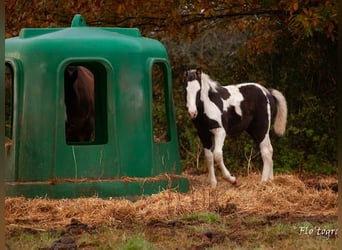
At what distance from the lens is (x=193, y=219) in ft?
18.5

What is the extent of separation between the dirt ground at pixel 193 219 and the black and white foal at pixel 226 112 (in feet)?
2.36

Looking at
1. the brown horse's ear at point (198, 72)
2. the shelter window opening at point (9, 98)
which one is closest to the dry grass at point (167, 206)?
the shelter window opening at point (9, 98)

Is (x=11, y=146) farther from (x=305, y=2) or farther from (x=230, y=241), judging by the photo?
(x=305, y=2)

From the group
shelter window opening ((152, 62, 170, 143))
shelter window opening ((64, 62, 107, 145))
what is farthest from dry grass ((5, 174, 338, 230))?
shelter window opening ((152, 62, 170, 143))

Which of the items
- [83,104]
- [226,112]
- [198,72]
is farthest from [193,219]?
[83,104]

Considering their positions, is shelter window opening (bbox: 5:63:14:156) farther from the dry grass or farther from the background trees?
the dry grass

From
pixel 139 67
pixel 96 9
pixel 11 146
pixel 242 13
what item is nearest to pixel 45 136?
pixel 11 146

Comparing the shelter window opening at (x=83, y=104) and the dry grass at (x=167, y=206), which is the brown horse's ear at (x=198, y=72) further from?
the dry grass at (x=167, y=206)

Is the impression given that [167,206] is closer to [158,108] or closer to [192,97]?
[192,97]

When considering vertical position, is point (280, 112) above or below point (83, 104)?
below

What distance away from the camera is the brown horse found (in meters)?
8.72

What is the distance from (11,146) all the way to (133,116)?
1.21m

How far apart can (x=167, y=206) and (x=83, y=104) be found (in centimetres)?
294

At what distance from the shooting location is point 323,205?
6.66 m
